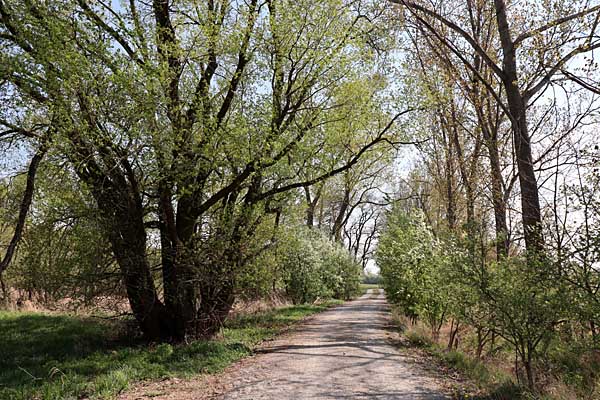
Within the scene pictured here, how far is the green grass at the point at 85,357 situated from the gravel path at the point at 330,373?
37.9 inches

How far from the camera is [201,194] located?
1220 cm

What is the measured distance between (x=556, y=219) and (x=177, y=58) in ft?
27.1

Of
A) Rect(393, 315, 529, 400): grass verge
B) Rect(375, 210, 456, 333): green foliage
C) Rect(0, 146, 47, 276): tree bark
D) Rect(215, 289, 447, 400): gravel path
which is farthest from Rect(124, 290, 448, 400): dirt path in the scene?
Rect(0, 146, 47, 276): tree bark

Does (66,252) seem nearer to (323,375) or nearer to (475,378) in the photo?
(323,375)

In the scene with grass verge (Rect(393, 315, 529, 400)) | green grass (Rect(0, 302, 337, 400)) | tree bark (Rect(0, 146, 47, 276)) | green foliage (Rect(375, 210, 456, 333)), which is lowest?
grass verge (Rect(393, 315, 529, 400))

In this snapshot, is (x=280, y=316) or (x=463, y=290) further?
(x=280, y=316)

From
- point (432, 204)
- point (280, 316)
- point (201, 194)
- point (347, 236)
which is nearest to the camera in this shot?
point (201, 194)

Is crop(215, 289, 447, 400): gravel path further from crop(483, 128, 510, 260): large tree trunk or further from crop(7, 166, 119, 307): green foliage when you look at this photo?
crop(483, 128, 510, 260): large tree trunk

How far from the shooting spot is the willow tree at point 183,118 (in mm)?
8820

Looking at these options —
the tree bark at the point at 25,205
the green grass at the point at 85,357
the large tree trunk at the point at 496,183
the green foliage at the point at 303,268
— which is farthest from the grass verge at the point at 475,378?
the tree bark at the point at 25,205

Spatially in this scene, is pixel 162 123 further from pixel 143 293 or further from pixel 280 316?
pixel 280 316

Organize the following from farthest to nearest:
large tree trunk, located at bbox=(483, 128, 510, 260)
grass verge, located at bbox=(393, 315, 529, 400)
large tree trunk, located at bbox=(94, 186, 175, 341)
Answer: large tree trunk, located at bbox=(483, 128, 510, 260) < large tree trunk, located at bbox=(94, 186, 175, 341) < grass verge, located at bbox=(393, 315, 529, 400)

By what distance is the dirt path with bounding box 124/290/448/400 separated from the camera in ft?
23.9

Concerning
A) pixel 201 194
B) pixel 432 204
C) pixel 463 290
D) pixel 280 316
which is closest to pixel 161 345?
pixel 201 194
